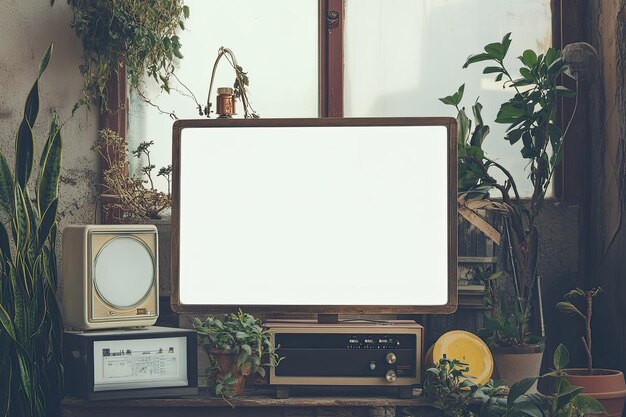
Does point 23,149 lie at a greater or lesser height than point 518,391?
greater

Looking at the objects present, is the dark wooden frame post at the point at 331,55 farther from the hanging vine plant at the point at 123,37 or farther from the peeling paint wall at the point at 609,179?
the peeling paint wall at the point at 609,179

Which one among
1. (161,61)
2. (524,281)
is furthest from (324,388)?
(161,61)

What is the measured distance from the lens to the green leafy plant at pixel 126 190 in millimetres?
2926

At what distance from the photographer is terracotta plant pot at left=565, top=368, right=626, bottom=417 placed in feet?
8.09

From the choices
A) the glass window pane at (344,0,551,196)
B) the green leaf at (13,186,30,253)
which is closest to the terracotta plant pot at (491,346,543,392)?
the glass window pane at (344,0,551,196)

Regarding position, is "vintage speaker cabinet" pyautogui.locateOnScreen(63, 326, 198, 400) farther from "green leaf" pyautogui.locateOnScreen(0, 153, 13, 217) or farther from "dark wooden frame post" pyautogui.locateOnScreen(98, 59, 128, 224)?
"dark wooden frame post" pyautogui.locateOnScreen(98, 59, 128, 224)

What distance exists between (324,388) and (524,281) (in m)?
0.77

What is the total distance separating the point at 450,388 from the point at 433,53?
4.43 ft

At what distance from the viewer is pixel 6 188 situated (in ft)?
8.28

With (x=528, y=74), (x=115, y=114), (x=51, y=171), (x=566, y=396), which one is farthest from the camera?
(x=115, y=114)

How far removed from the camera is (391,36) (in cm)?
323

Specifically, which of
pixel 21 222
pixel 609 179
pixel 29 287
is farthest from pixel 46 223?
pixel 609 179

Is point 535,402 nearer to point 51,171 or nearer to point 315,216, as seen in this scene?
point 315,216

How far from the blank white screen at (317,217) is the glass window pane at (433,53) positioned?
2.36 feet
